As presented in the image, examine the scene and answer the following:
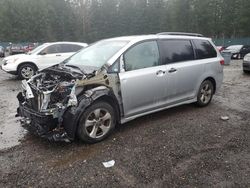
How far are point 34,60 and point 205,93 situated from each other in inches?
290

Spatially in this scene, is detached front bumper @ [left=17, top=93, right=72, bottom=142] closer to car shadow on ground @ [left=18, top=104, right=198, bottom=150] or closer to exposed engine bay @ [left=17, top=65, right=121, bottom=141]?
exposed engine bay @ [left=17, top=65, right=121, bottom=141]

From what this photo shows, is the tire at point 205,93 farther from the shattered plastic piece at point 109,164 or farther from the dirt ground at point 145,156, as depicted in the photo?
the shattered plastic piece at point 109,164

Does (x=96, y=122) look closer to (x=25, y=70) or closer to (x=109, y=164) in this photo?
(x=109, y=164)

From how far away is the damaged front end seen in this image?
4.06 m

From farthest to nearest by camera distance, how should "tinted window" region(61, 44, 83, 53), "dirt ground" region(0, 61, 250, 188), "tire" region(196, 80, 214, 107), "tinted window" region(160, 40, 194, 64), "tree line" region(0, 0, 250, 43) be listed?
"tree line" region(0, 0, 250, 43)
"tinted window" region(61, 44, 83, 53)
"tire" region(196, 80, 214, 107)
"tinted window" region(160, 40, 194, 64)
"dirt ground" region(0, 61, 250, 188)

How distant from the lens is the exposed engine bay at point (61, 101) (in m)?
4.07

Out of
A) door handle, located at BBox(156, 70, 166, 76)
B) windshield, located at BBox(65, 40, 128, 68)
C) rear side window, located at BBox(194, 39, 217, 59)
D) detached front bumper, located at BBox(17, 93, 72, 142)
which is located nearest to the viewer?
detached front bumper, located at BBox(17, 93, 72, 142)

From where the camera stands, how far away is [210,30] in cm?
4759

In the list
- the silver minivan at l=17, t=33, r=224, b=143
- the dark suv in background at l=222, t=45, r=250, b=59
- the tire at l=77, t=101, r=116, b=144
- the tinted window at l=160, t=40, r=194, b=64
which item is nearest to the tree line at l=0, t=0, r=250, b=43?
the dark suv in background at l=222, t=45, r=250, b=59

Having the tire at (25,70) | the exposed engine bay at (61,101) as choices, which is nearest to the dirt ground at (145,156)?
the exposed engine bay at (61,101)

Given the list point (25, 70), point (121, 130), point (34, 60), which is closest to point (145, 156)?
point (121, 130)

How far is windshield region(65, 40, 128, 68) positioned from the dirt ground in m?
1.34

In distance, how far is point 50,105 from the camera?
4.13m

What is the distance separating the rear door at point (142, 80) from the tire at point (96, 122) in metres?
0.36
